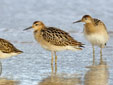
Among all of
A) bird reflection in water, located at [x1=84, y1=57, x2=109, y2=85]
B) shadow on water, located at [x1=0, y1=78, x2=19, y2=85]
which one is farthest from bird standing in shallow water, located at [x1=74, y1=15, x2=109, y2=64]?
shadow on water, located at [x1=0, y1=78, x2=19, y2=85]

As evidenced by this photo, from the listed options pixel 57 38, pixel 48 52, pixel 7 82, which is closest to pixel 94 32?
pixel 48 52

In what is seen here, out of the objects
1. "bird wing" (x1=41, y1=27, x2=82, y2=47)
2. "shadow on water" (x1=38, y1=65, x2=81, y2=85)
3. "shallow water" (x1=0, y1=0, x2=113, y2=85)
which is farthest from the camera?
"bird wing" (x1=41, y1=27, x2=82, y2=47)

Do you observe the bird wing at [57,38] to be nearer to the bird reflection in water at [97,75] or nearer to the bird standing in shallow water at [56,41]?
the bird standing in shallow water at [56,41]

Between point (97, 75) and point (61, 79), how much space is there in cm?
88

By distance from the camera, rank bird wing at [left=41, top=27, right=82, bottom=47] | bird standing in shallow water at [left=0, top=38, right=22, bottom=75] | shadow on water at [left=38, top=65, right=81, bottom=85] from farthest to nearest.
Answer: bird wing at [left=41, top=27, right=82, bottom=47] < bird standing in shallow water at [left=0, top=38, right=22, bottom=75] < shadow on water at [left=38, top=65, right=81, bottom=85]

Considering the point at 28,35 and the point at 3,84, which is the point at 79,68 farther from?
the point at 28,35

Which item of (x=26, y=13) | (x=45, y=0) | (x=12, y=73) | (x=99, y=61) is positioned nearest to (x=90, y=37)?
(x=99, y=61)

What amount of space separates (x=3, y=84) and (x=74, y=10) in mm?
11777

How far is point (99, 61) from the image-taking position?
11289 millimetres

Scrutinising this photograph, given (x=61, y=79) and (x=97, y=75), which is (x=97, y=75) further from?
(x=61, y=79)

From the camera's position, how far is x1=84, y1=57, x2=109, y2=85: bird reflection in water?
8.84m

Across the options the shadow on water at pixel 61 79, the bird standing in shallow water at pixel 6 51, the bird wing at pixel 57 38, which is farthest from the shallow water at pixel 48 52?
the bird wing at pixel 57 38

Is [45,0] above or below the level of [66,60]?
above

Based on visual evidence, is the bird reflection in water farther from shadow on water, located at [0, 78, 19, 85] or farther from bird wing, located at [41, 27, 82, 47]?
shadow on water, located at [0, 78, 19, 85]
